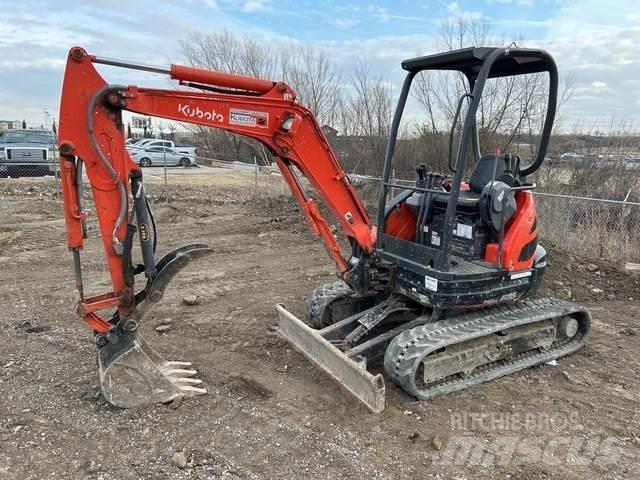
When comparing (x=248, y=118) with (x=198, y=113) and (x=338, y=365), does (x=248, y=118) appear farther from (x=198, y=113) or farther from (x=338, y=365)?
(x=338, y=365)

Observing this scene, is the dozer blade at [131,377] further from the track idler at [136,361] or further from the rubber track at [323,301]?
the rubber track at [323,301]

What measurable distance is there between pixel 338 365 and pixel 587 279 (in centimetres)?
494

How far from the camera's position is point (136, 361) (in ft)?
13.2

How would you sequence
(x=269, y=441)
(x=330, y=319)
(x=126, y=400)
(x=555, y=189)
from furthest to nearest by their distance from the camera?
(x=555, y=189), (x=330, y=319), (x=126, y=400), (x=269, y=441)

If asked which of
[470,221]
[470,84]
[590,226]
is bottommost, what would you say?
[590,226]

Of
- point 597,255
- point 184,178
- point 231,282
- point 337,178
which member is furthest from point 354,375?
point 184,178

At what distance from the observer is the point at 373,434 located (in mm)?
3834

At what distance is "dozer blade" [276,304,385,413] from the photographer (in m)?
3.97

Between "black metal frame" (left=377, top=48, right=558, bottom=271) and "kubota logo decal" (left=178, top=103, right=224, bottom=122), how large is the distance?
1652mm

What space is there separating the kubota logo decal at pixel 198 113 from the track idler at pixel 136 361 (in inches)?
40.7

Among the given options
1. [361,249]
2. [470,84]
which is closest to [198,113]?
[361,249]

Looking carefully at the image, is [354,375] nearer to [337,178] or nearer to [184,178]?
[337,178]

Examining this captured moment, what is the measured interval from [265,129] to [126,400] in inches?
94.4

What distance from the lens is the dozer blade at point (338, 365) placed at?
397 cm
